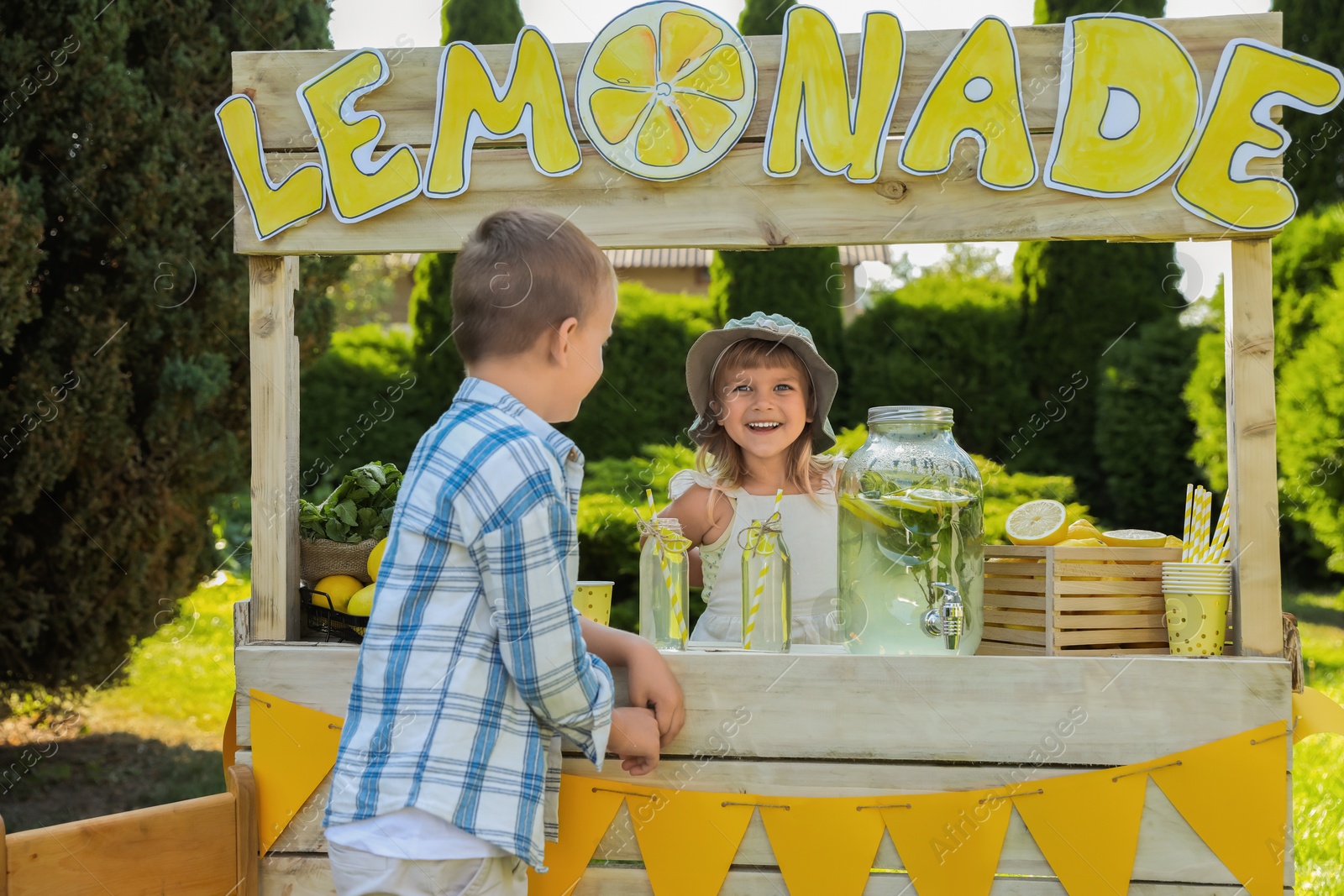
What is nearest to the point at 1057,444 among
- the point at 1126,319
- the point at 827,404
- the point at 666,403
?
the point at 1126,319

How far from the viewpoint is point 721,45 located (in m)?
2.07

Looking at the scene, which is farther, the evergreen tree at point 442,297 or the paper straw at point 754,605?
the evergreen tree at point 442,297

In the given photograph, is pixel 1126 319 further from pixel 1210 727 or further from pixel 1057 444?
pixel 1210 727

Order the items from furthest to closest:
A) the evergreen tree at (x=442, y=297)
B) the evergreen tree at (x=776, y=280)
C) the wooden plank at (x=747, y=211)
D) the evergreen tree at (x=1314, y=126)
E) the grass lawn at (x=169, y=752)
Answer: the evergreen tree at (x=776, y=280) < the evergreen tree at (x=442, y=297) < the evergreen tree at (x=1314, y=126) < the grass lawn at (x=169, y=752) < the wooden plank at (x=747, y=211)

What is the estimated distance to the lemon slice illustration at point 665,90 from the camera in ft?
6.83

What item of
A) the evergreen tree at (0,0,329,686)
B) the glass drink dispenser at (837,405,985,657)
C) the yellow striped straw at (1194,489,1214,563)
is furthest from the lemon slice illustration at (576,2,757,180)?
the evergreen tree at (0,0,329,686)

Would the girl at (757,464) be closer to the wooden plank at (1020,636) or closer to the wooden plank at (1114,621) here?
the wooden plank at (1020,636)

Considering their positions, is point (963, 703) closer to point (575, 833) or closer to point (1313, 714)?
point (1313, 714)

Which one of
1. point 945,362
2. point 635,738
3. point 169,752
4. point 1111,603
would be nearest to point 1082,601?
point 1111,603

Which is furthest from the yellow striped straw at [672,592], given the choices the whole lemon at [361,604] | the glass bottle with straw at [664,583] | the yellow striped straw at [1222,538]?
the yellow striped straw at [1222,538]

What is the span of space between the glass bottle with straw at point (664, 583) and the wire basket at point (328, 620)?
23.1 inches

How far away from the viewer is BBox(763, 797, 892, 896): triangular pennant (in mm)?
1998

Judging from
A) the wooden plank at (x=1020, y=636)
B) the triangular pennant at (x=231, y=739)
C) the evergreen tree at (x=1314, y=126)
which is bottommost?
the triangular pennant at (x=231, y=739)

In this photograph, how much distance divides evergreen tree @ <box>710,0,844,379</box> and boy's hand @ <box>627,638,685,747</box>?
273 inches
